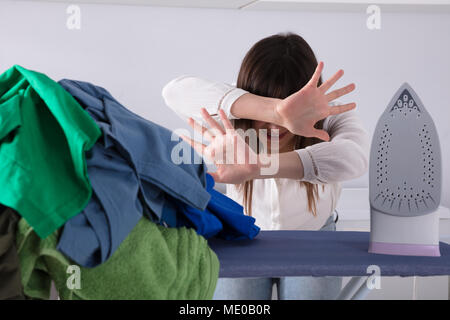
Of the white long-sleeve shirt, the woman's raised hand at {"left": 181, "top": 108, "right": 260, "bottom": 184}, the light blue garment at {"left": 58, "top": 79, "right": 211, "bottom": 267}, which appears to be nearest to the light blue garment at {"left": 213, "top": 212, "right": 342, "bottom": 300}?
the white long-sleeve shirt

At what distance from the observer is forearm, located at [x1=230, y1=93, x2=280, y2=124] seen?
1169 mm

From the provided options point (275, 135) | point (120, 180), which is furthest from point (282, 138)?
point (120, 180)

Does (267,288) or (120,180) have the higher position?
(120,180)

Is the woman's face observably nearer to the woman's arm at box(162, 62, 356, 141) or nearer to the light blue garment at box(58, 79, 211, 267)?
the woman's arm at box(162, 62, 356, 141)

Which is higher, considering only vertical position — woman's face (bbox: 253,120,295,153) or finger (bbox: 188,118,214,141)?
finger (bbox: 188,118,214,141)

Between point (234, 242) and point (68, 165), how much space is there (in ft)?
1.38

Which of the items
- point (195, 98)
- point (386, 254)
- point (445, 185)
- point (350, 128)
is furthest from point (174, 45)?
point (386, 254)

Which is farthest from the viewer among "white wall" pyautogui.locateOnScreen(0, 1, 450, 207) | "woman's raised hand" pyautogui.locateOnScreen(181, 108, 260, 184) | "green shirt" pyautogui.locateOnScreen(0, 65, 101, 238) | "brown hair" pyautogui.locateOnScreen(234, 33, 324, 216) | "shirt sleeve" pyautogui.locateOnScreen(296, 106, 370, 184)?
"white wall" pyautogui.locateOnScreen(0, 1, 450, 207)

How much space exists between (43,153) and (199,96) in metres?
0.74

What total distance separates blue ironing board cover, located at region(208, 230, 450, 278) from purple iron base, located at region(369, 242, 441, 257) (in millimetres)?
18

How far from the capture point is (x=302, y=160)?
4.10 ft

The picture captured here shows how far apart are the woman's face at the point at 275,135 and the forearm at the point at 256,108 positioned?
20 cm

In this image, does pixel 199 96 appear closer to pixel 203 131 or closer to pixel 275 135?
pixel 203 131

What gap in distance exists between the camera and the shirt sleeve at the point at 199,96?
1.30 metres
